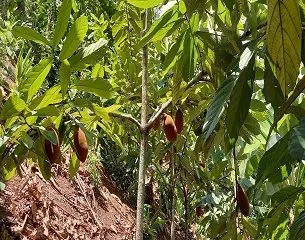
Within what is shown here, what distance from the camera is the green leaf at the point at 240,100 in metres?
0.57

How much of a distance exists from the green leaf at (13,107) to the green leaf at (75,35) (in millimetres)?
Result: 111

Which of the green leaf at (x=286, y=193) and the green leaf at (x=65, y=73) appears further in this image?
the green leaf at (x=65, y=73)

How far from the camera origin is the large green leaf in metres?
0.35

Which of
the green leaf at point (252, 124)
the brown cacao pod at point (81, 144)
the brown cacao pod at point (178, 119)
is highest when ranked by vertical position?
the brown cacao pod at point (178, 119)

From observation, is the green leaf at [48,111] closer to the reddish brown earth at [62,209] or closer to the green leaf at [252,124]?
the green leaf at [252,124]

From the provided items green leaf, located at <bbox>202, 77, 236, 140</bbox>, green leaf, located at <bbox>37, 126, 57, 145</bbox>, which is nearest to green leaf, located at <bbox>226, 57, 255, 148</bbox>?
green leaf, located at <bbox>202, 77, 236, 140</bbox>

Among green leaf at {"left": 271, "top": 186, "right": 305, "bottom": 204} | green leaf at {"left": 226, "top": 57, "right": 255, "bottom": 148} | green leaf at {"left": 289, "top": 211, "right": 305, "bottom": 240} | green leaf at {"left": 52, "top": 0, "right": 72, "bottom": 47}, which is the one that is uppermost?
green leaf at {"left": 52, "top": 0, "right": 72, "bottom": 47}

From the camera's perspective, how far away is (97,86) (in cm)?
98

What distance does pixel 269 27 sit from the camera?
355 mm

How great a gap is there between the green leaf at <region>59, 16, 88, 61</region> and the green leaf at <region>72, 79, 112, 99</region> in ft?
0.30

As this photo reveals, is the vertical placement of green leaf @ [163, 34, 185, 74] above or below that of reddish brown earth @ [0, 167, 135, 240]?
below

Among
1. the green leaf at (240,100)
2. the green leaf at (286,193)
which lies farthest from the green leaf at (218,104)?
the green leaf at (286,193)

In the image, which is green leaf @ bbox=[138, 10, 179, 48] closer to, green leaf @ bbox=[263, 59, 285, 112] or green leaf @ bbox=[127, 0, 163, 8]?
green leaf @ bbox=[127, 0, 163, 8]

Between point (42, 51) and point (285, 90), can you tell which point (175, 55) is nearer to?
point (285, 90)
